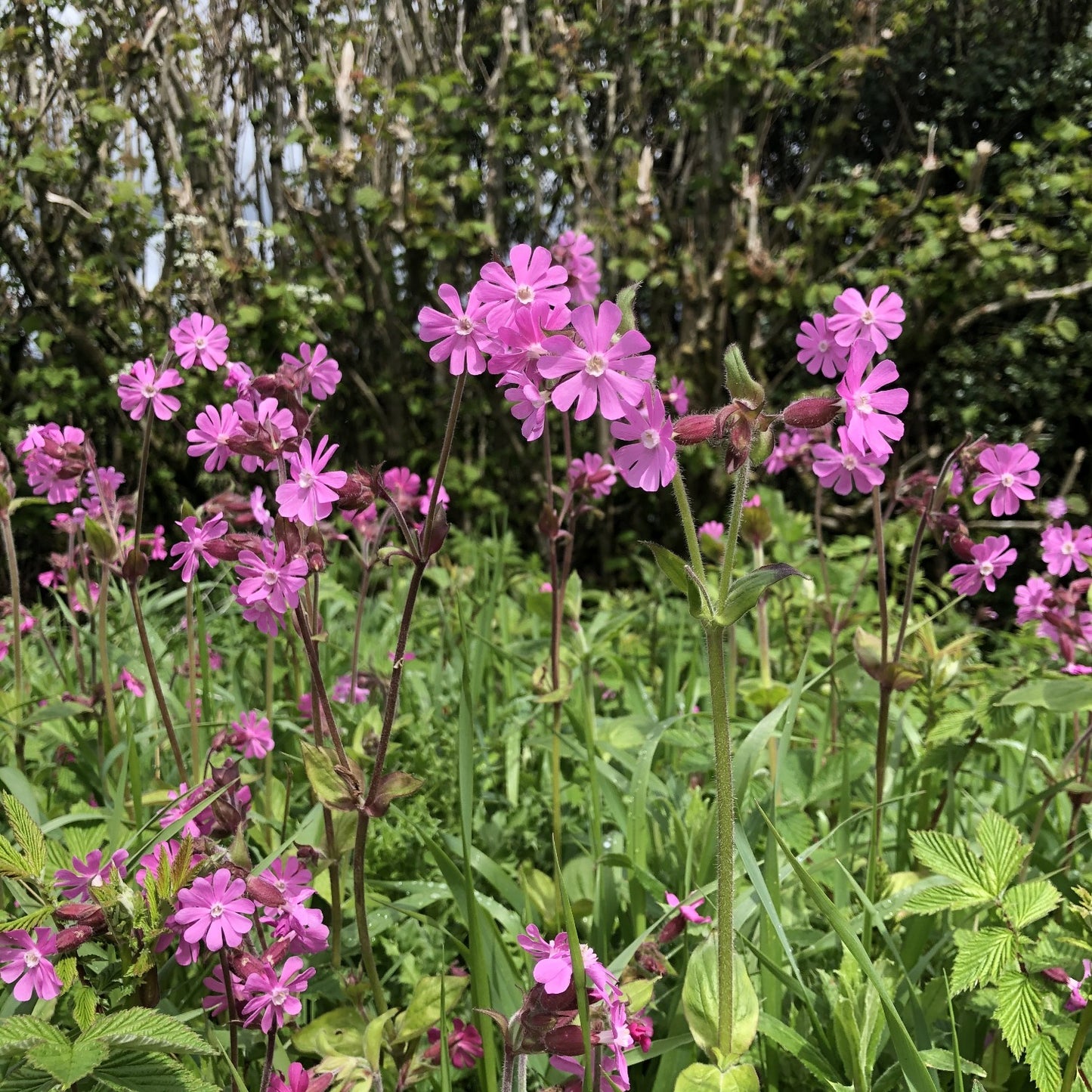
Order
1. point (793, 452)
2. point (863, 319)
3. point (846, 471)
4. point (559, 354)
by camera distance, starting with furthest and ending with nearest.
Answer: point (793, 452) → point (846, 471) → point (863, 319) → point (559, 354)

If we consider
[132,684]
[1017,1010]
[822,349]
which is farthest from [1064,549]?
[132,684]

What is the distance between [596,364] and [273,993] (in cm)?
81

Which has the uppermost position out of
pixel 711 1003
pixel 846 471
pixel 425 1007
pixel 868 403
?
pixel 868 403

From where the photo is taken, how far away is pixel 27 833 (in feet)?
2.91

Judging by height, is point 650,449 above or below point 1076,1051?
above

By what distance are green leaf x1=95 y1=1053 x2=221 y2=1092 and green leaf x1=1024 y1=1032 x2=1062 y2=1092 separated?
849mm

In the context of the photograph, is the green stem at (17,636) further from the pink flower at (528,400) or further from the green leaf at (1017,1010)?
the green leaf at (1017,1010)

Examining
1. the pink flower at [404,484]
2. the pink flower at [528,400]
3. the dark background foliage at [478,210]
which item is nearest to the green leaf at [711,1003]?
the pink flower at [528,400]

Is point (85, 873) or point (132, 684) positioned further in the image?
point (132, 684)

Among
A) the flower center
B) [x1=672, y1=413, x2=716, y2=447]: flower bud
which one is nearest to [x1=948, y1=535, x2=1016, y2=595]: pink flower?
[x1=672, y1=413, x2=716, y2=447]: flower bud

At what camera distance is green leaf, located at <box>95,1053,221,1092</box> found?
0.82 m

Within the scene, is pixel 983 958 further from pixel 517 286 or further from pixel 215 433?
pixel 215 433

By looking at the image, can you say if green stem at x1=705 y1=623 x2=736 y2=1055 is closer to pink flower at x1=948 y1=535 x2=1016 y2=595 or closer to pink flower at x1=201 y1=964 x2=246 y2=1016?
pink flower at x1=201 y1=964 x2=246 y2=1016

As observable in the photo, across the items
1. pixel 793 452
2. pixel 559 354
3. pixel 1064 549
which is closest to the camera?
pixel 559 354
